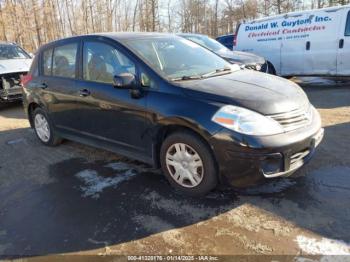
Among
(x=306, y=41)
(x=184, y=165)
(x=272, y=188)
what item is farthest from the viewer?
(x=306, y=41)

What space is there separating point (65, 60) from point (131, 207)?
8.56 feet

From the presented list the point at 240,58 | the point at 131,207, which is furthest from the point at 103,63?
the point at 240,58

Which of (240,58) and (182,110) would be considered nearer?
(182,110)

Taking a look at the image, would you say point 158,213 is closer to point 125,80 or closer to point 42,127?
point 125,80

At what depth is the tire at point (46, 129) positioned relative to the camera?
5.66 m

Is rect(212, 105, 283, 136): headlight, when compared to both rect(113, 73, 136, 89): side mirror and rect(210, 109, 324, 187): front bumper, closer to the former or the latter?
rect(210, 109, 324, 187): front bumper

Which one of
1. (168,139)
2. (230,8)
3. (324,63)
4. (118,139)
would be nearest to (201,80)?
(168,139)

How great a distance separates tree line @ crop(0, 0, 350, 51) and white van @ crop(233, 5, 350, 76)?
2013 centimetres

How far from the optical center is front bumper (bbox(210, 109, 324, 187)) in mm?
3189

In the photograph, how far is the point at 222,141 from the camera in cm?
329

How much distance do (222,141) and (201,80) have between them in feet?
2.92

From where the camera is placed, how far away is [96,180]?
4.36 meters

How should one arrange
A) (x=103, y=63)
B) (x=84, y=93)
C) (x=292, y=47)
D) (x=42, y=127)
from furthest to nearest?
(x=292, y=47) < (x=42, y=127) < (x=84, y=93) < (x=103, y=63)

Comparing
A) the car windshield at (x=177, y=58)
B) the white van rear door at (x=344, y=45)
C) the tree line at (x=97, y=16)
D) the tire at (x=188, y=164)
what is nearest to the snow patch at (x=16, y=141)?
the car windshield at (x=177, y=58)
